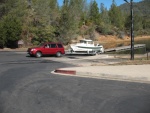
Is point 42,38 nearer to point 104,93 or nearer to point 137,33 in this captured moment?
point 104,93

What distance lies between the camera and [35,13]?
64.8 metres

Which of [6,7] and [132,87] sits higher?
[6,7]

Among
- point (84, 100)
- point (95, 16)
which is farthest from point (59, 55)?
point (95, 16)

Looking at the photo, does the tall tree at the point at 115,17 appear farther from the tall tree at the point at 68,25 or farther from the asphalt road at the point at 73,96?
the asphalt road at the point at 73,96

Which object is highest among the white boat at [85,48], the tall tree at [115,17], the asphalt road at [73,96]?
the tall tree at [115,17]

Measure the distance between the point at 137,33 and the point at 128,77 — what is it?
14289cm

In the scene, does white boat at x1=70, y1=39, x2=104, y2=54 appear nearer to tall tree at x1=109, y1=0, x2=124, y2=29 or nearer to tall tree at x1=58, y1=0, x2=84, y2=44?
tall tree at x1=58, y1=0, x2=84, y2=44

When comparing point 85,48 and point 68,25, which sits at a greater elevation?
point 68,25

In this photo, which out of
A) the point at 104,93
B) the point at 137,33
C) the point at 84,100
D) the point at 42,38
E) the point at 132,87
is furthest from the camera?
A: the point at 137,33

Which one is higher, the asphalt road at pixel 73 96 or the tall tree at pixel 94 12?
the tall tree at pixel 94 12

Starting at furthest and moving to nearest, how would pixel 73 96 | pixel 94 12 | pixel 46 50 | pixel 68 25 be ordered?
pixel 94 12 < pixel 68 25 < pixel 46 50 < pixel 73 96

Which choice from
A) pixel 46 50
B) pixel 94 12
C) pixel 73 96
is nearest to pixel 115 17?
pixel 94 12

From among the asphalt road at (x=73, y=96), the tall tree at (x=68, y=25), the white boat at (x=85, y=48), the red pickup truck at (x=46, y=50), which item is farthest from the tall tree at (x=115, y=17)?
the asphalt road at (x=73, y=96)

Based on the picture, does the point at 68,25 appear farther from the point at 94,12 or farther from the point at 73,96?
the point at 94,12
